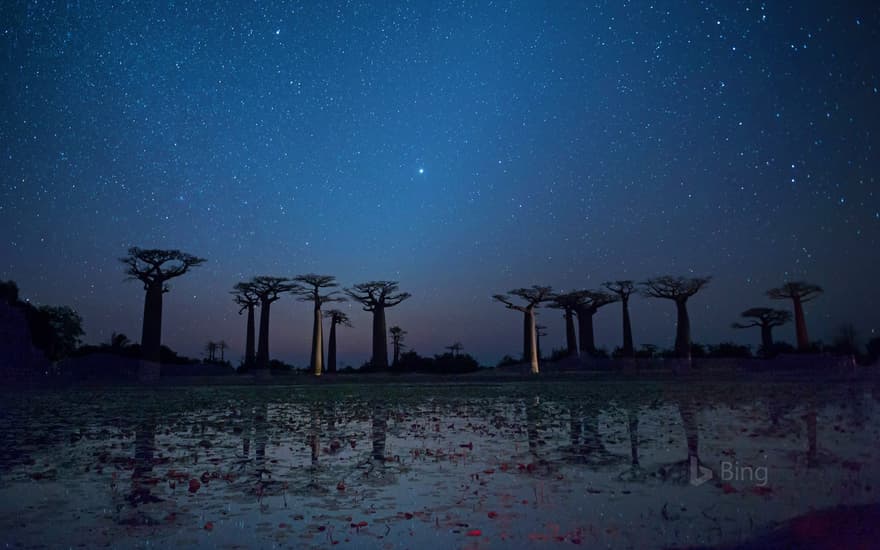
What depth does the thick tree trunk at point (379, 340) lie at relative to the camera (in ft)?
216

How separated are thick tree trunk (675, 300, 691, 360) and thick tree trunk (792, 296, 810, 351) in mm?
16193

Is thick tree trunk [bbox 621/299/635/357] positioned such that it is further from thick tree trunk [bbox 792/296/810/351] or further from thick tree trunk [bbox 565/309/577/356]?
thick tree trunk [bbox 792/296/810/351]

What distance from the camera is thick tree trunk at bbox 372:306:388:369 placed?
65750 mm

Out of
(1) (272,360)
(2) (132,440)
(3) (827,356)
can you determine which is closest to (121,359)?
(1) (272,360)

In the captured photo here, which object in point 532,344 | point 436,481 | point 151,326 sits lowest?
point 436,481

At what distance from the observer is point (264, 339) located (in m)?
63.8

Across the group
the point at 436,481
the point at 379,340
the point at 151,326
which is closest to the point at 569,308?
the point at 379,340

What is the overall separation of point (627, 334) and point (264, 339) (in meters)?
41.6

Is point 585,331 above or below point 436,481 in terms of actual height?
above

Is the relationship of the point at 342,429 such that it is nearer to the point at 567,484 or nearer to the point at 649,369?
the point at 567,484

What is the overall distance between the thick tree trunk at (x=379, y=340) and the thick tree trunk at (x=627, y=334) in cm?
A: 2823

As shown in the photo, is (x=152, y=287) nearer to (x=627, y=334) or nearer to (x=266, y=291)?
(x=266, y=291)

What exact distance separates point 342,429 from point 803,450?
9.54 meters

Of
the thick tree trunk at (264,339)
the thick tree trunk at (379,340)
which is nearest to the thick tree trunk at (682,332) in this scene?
the thick tree trunk at (379,340)
